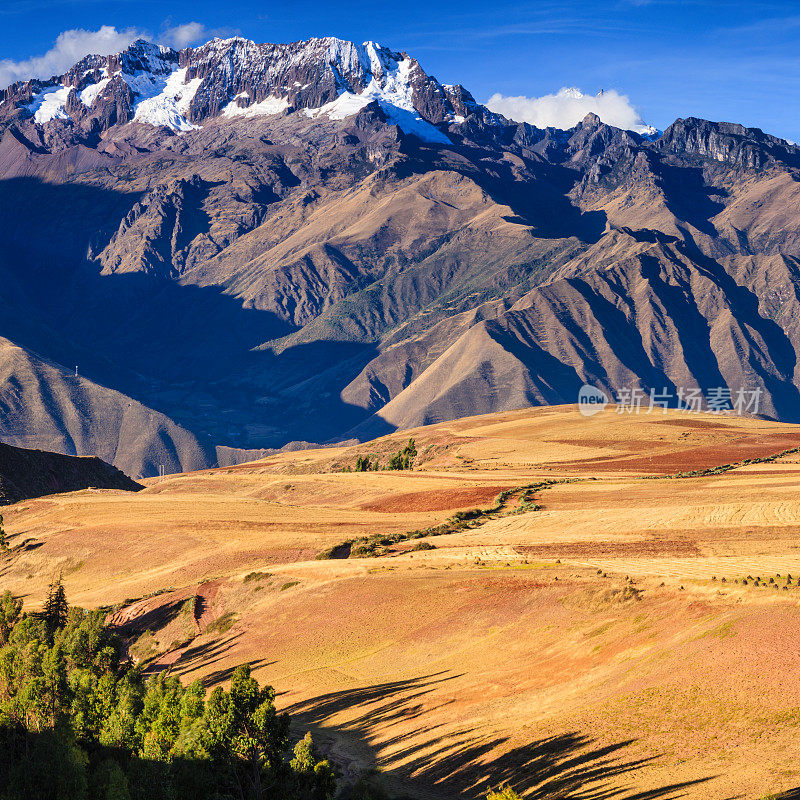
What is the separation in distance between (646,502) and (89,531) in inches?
2166

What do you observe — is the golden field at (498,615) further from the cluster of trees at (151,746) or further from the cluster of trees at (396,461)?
the cluster of trees at (396,461)

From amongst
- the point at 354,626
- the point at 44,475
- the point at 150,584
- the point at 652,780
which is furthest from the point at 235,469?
the point at 652,780

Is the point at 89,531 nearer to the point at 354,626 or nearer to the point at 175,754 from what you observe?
the point at 354,626

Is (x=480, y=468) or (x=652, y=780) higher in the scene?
(x=480, y=468)

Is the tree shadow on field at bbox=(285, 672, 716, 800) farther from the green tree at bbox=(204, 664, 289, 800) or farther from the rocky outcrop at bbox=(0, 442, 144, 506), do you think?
the rocky outcrop at bbox=(0, 442, 144, 506)

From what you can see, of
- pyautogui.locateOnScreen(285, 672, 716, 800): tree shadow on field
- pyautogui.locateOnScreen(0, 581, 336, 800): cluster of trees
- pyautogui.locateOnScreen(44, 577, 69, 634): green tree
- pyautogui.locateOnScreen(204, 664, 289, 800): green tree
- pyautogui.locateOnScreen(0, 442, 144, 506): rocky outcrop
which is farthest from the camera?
pyautogui.locateOnScreen(0, 442, 144, 506): rocky outcrop

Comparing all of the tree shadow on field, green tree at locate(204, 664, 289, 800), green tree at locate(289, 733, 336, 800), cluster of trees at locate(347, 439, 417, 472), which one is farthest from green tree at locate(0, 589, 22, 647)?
cluster of trees at locate(347, 439, 417, 472)

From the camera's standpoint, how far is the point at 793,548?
6028 centimetres

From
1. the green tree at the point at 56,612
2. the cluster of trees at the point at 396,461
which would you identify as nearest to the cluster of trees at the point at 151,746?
the green tree at the point at 56,612

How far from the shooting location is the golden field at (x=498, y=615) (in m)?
38.3

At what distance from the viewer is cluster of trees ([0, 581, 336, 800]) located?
3516 cm

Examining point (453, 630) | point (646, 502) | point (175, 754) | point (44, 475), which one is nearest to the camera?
point (175, 754)

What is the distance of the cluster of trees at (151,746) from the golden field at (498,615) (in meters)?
5.12

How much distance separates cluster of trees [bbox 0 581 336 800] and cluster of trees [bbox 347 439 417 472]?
305ft
